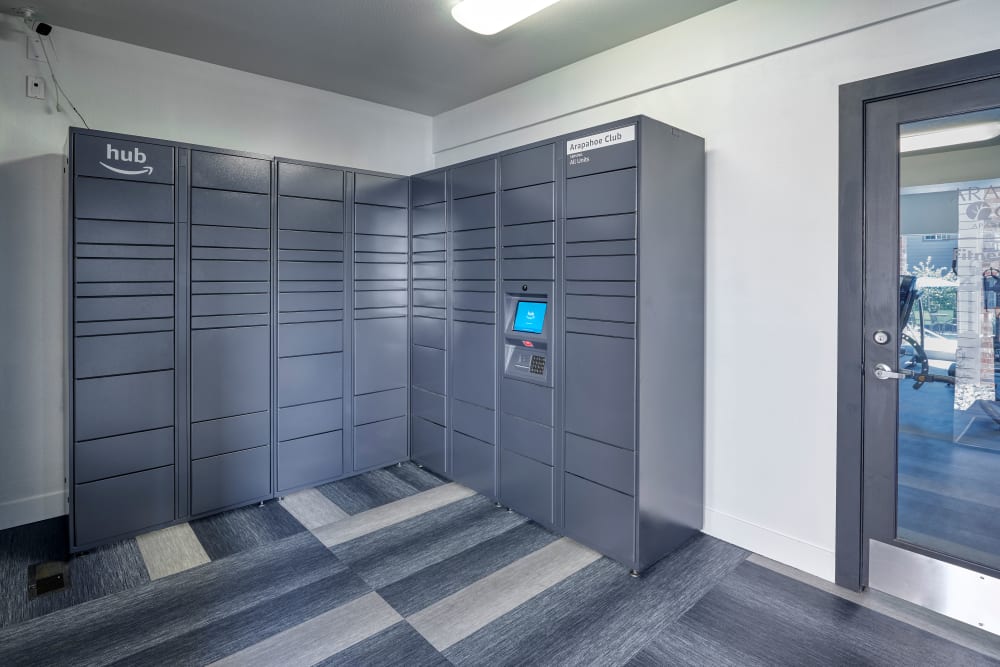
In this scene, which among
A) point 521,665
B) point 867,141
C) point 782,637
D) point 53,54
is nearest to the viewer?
point 521,665

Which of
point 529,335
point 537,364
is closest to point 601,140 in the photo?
point 529,335

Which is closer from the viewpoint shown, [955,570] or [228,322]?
[955,570]

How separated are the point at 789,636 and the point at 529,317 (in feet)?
6.35

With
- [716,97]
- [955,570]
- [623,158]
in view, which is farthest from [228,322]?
[955,570]

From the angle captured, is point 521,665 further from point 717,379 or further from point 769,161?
point 769,161

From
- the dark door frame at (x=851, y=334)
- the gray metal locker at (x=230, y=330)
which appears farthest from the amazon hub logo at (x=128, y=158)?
the dark door frame at (x=851, y=334)

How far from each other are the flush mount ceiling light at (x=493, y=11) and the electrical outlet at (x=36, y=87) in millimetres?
2443

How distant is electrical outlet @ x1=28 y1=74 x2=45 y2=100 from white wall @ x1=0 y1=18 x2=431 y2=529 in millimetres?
33

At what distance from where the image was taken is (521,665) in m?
2.01

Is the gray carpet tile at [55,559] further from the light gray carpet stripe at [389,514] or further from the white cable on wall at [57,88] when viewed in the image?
the white cable on wall at [57,88]

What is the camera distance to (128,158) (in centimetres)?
285

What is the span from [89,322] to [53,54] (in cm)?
165

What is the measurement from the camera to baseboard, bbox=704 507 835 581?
2.55m

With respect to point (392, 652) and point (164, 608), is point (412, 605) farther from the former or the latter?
point (164, 608)
